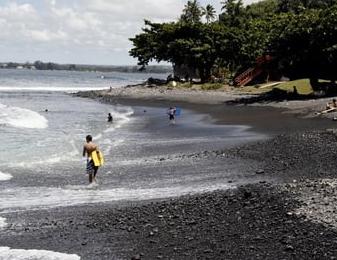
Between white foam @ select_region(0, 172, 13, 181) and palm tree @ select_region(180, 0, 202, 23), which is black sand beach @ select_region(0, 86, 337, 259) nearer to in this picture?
white foam @ select_region(0, 172, 13, 181)

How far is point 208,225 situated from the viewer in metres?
12.2

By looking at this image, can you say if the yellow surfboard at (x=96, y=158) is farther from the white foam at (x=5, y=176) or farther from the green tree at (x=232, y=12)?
the green tree at (x=232, y=12)

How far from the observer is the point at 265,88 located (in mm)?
61094

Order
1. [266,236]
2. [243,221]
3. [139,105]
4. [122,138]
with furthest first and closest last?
[139,105] → [122,138] → [243,221] → [266,236]

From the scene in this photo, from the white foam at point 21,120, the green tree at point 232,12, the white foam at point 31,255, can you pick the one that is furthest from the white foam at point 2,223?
the green tree at point 232,12

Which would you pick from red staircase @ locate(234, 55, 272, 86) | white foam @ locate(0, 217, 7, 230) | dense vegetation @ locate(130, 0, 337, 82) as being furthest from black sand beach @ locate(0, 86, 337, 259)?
red staircase @ locate(234, 55, 272, 86)

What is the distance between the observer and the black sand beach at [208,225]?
10703 millimetres

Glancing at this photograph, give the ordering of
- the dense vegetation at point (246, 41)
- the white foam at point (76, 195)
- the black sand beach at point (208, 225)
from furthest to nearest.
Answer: the dense vegetation at point (246, 41)
the white foam at point (76, 195)
the black sand beach at point (208, 225)

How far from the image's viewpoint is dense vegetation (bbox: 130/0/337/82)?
4462 centimetres

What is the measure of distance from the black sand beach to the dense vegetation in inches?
1130

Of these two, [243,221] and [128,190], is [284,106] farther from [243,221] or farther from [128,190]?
[243,221]

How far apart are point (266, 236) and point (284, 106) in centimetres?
3275

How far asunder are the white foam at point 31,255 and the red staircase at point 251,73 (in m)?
57.9

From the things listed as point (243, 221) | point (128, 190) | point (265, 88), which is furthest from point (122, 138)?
point (265, 88)
